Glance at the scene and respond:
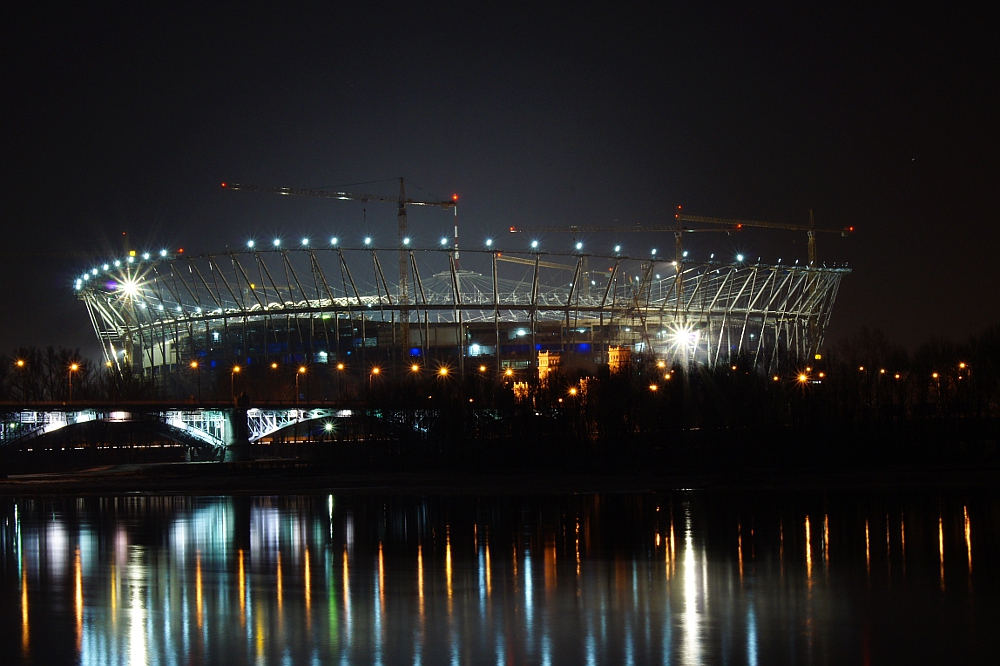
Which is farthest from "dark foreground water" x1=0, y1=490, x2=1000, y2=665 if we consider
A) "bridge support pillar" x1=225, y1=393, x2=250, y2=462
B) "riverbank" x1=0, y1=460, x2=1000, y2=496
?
"bridge support pillar" x1=225, y1=393, x2=250, y2=462

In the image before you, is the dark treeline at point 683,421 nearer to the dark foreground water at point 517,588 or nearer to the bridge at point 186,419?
the bridge at point 186,419

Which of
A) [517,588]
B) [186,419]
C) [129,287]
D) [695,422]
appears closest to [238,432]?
[186,419]

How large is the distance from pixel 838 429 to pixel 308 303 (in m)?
49.7

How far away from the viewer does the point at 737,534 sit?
2231 cm

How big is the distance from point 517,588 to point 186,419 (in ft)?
158

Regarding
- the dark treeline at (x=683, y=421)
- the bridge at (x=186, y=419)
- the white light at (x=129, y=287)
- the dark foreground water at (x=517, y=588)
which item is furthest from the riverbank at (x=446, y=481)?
the white light at (x=129, y=287)

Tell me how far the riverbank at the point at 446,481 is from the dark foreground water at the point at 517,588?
360 inches

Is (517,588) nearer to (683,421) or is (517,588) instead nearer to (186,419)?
(683,421)

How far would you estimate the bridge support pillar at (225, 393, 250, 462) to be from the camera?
60531mm

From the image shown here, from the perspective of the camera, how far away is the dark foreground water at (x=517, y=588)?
12.1m

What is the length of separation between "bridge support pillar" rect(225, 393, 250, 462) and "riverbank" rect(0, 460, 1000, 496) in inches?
364

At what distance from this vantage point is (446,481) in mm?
42219

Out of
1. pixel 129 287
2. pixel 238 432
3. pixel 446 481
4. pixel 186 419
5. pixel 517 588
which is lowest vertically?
pixel 446 481

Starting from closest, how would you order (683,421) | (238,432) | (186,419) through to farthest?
(683,421), (186,419), (238,432)
